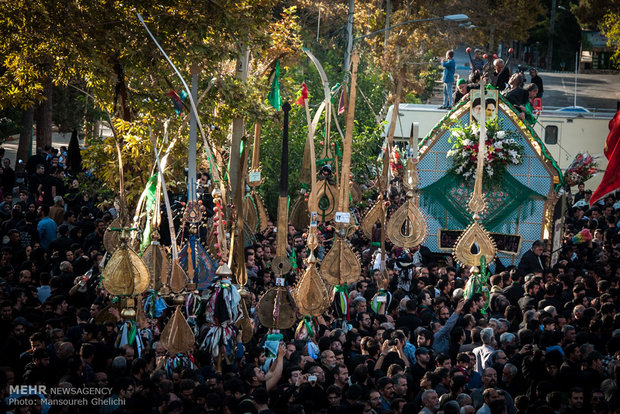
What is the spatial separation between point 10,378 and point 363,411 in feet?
11.4

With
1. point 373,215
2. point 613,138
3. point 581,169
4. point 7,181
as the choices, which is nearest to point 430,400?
point 373,215

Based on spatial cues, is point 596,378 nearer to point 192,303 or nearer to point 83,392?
point 192,303

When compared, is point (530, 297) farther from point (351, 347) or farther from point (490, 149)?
point (490, 149)

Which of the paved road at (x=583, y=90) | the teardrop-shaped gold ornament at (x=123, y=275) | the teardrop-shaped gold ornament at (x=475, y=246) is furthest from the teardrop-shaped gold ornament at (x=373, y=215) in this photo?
the paved road at (x=583, y=90)

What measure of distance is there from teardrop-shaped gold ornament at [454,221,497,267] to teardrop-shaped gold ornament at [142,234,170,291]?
15.6 ft

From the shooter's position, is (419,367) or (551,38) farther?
(551,38)

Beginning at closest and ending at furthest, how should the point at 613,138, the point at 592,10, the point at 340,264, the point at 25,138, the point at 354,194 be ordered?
the point at 340,264 < the point at 613,138 < the point at 354,194 < the point at 25,138 < the point at 592,10

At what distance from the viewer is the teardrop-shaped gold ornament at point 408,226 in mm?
13195

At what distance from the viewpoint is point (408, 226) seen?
13.4 meters

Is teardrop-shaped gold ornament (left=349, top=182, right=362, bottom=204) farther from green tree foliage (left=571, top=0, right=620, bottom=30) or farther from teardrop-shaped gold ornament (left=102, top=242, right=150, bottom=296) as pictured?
green tree foliage (left=571, top=0, right=620, bottom=30)

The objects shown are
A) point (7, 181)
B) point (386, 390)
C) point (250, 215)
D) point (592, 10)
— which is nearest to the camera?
point (386, 390)

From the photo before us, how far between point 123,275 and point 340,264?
266 cm

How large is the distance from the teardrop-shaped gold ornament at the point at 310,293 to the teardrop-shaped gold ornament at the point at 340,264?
532 mm

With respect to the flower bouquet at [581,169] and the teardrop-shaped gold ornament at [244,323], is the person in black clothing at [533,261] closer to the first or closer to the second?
the flower bouquet at [581,169]
